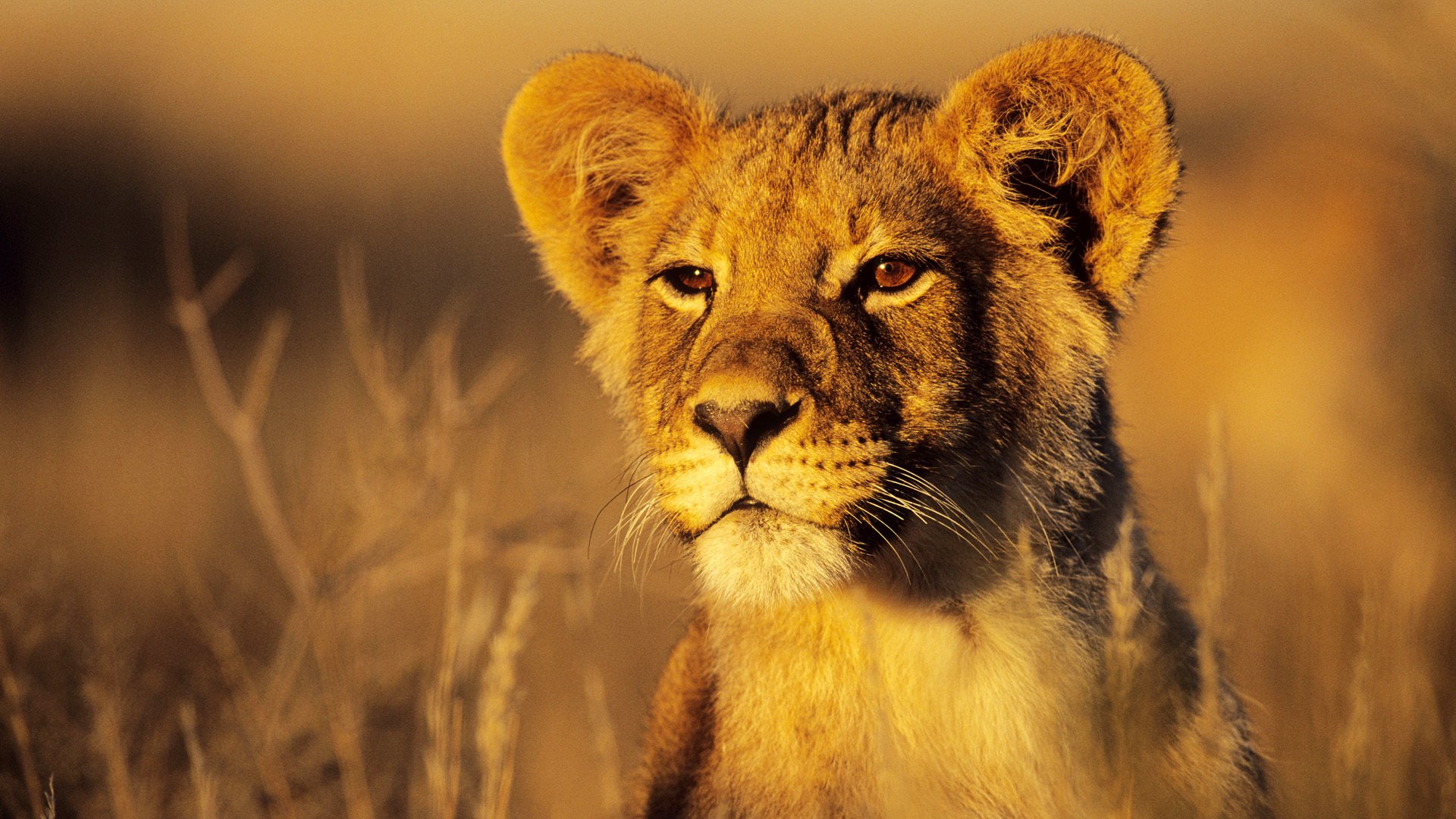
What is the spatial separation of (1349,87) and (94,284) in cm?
903

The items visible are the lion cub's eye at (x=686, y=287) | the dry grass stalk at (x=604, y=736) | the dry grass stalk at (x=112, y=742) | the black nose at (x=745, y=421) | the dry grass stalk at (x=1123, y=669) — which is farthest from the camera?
the dry grass stalk at (x=112, y=742)

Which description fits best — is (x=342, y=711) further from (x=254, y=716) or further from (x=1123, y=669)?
(x=1123, y=669)

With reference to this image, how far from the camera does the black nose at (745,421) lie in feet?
11.2

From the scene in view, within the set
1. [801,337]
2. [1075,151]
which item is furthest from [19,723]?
[1075,151]

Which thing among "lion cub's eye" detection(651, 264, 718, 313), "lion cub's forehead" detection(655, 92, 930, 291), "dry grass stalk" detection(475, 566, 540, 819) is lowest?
"dry grass stalk" detection(475, 566, 540, 819)

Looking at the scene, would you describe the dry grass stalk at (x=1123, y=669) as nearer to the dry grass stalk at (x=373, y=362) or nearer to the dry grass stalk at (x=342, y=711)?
the dry grass stalk at (x=342, y=711)

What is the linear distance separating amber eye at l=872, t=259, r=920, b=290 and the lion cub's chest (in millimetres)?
813

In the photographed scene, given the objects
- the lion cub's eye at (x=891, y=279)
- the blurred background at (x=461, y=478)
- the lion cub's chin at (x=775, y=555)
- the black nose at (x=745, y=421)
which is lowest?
the blurred background at (x=461, y=478)

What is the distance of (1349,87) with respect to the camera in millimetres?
6824

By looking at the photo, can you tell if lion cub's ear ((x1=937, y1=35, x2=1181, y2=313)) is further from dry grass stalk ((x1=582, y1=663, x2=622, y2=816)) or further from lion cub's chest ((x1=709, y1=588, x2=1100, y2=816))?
dry grass stalk ((x1=582, y1=663, x2=622, y2=816))

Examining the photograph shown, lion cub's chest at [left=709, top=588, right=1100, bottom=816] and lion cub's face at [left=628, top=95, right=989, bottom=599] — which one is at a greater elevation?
lion cub's face at [left=628, top=95, right=989, bottom=599]

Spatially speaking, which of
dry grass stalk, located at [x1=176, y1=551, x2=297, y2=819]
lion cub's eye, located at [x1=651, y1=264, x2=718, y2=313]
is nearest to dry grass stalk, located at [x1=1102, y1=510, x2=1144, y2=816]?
lion cub's eye, located at [x1=651, y1=264, x2=718, y2=313]

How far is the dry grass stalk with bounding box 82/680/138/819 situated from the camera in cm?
450

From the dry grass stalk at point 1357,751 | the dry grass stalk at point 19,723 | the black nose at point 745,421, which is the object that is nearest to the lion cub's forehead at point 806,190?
the black nose at point 745,421
